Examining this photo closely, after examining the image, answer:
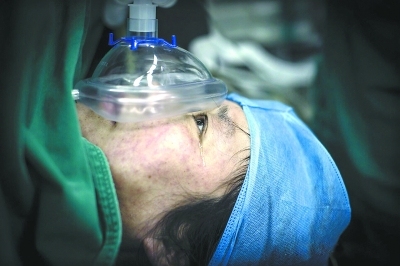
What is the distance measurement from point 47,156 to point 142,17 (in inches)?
14.3

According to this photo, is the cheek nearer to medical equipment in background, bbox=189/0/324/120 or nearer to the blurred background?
the blurred background

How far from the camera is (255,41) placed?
2203 mm

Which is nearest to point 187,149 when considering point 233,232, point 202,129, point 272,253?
point 202,129

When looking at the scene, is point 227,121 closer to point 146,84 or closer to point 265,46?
point 146,84

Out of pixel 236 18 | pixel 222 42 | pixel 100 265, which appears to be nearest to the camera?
pixel 100 265

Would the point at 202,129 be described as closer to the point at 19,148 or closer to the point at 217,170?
the point at 217,170

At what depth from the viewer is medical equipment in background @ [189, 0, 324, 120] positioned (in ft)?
5.84

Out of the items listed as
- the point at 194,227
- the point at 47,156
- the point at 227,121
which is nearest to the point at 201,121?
the point at 227,121

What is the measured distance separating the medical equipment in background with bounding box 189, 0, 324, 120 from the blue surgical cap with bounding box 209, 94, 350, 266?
64 centimetres

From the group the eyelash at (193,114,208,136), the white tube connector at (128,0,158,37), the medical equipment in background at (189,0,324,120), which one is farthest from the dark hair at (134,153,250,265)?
the medical equipment in background at (189,0,324,120)

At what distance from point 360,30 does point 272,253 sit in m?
0.80

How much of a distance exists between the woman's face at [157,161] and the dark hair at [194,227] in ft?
0.05

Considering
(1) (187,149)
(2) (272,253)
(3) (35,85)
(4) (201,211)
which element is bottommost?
(2) (272,253)

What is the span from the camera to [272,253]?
0.99m
